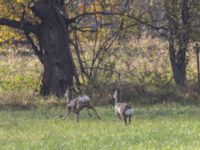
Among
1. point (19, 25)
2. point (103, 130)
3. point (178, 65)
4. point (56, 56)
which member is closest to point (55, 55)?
point (56, 56)

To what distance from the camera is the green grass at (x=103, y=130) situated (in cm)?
1446

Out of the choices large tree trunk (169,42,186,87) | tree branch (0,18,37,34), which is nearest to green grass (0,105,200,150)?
tree branch (0,18,37,34)

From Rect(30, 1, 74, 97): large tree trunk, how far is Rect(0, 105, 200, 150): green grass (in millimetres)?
4656

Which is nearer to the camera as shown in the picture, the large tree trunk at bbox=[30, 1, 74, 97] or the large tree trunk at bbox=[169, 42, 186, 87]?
the large tree trunk at bbox=[30, 1, 74, 97]

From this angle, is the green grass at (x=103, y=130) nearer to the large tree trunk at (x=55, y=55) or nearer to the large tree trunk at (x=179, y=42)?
the large tree trunk at (x=55, y=55)

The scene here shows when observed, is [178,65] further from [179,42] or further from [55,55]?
[55,55]

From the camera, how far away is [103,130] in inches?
679

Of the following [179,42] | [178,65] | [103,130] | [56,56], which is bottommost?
[103,130]

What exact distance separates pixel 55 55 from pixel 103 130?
11.9 m

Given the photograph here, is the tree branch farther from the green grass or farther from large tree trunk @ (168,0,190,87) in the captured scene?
large tree trunk @ (168,0,190,87)

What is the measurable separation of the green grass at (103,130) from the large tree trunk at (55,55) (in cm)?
466

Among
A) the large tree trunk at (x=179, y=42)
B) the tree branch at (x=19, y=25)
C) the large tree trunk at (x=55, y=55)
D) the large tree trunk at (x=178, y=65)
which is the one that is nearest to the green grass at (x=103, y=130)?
the large tree trunk at (x=55, y=55)

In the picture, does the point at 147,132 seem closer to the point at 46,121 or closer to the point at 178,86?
the point at 46,121

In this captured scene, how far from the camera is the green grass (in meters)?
14.5
